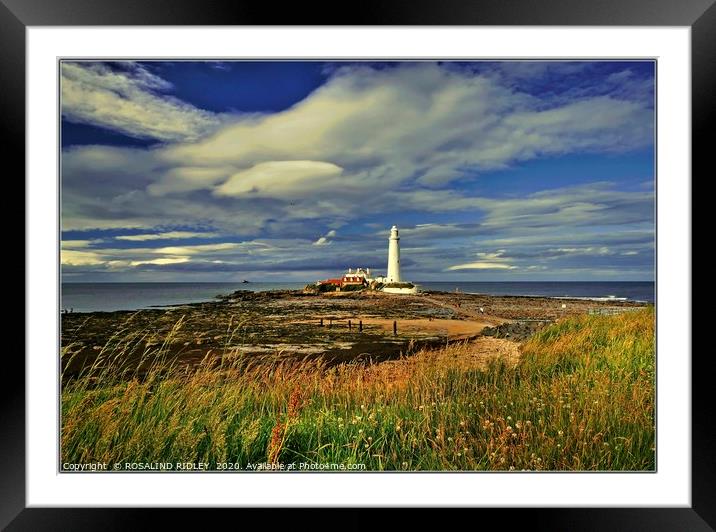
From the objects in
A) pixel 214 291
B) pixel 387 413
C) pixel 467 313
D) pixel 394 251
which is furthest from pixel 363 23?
pixel 467 313

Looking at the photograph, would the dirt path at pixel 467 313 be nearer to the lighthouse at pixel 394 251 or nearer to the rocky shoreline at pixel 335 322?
the rocky shoreline at pixel 335 322

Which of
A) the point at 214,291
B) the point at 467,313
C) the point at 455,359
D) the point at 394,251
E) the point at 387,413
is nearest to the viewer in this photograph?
the point at 387,413

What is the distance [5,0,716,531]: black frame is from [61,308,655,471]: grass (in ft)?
Result: 0.82

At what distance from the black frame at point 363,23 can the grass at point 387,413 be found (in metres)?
0.25

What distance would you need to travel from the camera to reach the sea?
2639mm

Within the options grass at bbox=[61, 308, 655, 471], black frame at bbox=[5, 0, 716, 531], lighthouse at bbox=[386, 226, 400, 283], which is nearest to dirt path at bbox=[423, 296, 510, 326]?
lighthouse at bbox=[386, 226, 400, 283]

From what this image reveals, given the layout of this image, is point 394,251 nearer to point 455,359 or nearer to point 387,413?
point 455,359

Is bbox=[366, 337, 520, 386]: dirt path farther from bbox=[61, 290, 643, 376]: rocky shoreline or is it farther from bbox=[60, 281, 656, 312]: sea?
bbox=[60, 281, 656, 312]: sea

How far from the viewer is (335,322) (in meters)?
3.34

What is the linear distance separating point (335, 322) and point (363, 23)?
7.16ft

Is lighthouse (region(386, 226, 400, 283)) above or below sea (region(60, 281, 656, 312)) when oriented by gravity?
above

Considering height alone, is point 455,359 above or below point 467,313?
below

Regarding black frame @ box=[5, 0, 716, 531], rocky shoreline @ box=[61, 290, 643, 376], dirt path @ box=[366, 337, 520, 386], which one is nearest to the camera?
black frame @ box=[5, 0, 716, 531]
